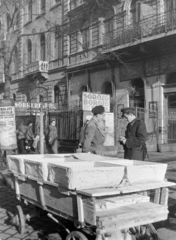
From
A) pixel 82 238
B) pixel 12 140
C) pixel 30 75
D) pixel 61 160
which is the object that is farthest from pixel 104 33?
pixel 82 238

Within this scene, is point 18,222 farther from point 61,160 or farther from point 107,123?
point 107,123

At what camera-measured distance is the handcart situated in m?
3.28

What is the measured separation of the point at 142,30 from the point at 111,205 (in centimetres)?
1501

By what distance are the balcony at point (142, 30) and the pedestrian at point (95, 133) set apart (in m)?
11.3

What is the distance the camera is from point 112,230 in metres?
3.23

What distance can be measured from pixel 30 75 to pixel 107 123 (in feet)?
49.0

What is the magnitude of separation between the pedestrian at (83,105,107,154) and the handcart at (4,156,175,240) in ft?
5.13

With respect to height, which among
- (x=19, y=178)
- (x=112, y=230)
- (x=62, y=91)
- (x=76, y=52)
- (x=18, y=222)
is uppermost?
(x=76, y=52)

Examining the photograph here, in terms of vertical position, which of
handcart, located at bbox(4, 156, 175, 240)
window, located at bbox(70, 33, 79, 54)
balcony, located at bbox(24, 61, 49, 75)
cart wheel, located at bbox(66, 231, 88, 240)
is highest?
window, located at bbox(70, 33, 79, 54)

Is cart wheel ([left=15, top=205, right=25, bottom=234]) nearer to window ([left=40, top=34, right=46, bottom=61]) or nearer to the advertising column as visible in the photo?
the advertising column

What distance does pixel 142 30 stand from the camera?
1722 centimetres

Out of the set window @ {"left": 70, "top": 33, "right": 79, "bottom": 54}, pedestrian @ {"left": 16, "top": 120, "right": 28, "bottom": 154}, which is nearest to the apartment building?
window @ {"left": 70, "top": 33, "right": 79, "bottom": 54}

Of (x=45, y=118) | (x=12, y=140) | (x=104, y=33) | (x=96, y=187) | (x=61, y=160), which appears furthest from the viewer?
(x=104, y=33)

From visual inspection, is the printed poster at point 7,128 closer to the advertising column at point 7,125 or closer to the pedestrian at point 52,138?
the advertising column at point 7,125
